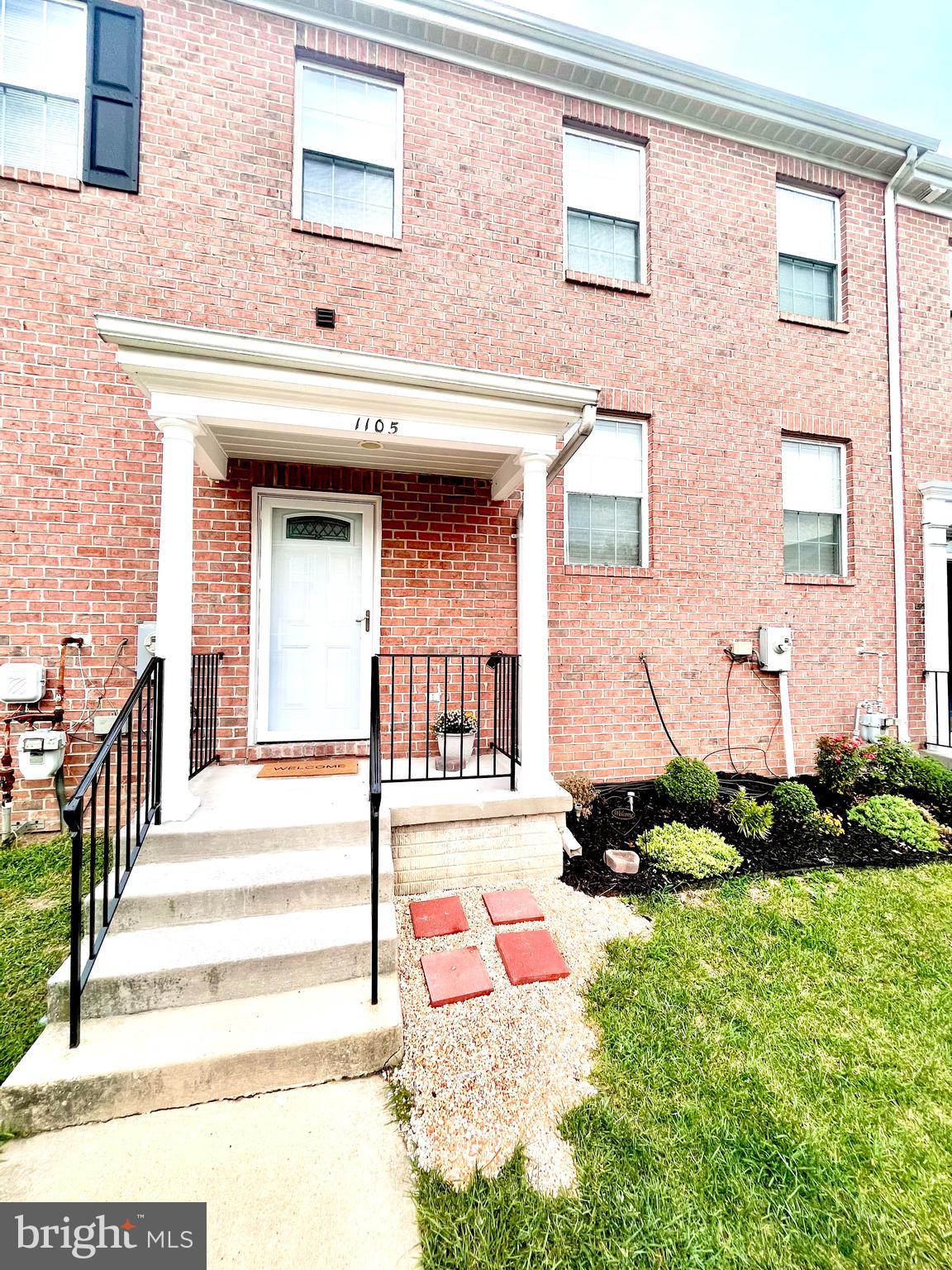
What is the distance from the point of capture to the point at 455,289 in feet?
14.9

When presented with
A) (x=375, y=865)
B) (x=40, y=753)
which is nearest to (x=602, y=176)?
(x=375, y=865)

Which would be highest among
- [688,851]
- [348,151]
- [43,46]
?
[43,46]

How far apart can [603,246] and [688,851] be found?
552 centimetres

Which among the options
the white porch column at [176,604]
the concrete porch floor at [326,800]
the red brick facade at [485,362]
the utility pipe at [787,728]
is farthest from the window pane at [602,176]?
the concrete porch floor at [326,800]

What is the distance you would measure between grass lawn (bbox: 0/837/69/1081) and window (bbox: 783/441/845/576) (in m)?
6.51

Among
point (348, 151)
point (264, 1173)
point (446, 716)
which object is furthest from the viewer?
point (348, 151)

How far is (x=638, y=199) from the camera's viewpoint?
5.16 meters

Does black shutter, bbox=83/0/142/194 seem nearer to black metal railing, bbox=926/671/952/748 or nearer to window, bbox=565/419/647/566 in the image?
window, bbox=565/419/647/566

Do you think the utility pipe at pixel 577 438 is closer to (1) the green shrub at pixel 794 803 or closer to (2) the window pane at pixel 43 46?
(1) the green shrub at pixel 794 803

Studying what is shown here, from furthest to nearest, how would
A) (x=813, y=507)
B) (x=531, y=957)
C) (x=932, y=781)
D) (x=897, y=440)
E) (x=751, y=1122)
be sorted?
(x=897, y=440) → (x=813, y=507) → (x=932, y=781) → (x=531, y=957) → (x=751, y=1122)

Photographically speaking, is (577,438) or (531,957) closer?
(531,957)

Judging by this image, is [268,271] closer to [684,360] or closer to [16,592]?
[16,592]

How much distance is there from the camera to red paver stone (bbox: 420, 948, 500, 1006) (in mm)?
2361

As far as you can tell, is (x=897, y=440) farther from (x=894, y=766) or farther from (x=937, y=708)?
(x=894, y=766)
